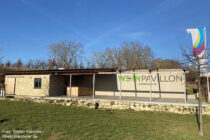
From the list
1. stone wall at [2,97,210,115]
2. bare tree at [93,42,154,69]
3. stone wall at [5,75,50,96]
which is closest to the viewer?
stone wall at [2,97,210,115]

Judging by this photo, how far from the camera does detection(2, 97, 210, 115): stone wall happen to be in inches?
360

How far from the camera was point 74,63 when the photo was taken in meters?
33.5

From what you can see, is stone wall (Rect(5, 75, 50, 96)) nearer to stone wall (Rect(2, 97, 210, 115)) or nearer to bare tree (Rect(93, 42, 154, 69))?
stone wall (Rect(2, 97, 210, 115))

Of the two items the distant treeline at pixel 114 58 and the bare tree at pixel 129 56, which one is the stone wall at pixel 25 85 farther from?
the bare tree at pixel 129 56

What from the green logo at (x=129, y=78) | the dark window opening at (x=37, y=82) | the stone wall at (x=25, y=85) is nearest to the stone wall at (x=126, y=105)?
the stone wall at (x=25, y=85)

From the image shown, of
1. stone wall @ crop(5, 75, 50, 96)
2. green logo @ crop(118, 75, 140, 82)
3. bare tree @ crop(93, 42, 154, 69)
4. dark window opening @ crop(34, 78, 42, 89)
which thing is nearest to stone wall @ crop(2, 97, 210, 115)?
stone wall @ crop(5, 75, 50, 96)

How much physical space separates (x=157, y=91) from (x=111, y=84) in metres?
4.75

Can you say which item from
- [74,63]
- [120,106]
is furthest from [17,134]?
[74,63]

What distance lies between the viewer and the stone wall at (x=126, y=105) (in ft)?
30.0

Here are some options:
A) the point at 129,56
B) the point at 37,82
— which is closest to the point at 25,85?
the point at 37,82

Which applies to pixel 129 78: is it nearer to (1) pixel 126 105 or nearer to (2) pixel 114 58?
(1) pixel 126 105

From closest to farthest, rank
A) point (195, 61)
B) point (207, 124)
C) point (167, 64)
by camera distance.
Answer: point (195, 61), point (207, 124), point (167, 64)

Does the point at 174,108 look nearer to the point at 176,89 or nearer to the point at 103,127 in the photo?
the point at 176,89

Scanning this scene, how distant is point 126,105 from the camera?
34.6 feet
